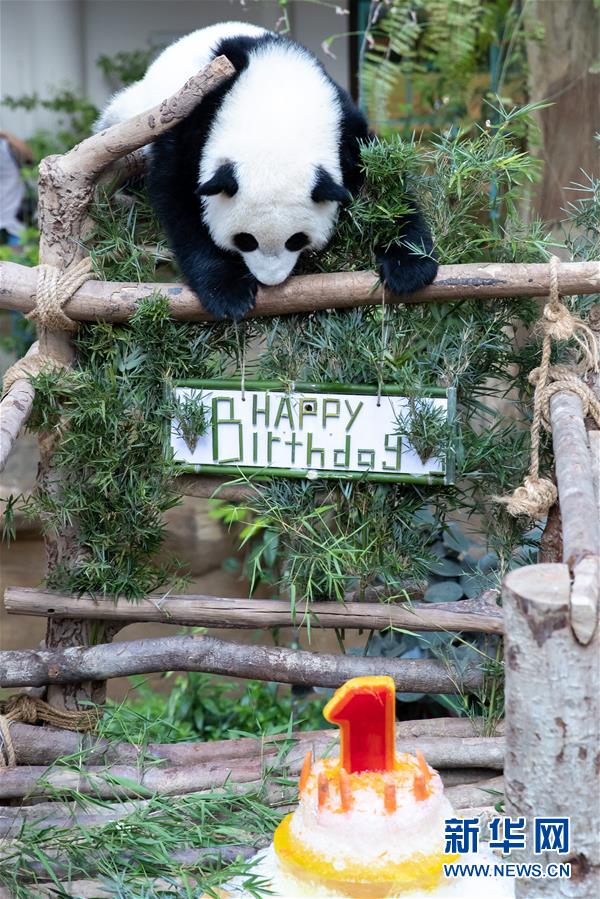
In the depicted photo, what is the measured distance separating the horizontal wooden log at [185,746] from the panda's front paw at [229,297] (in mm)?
1029

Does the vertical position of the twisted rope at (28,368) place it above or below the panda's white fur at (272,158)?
below

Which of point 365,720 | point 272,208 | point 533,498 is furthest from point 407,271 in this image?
point 365,720

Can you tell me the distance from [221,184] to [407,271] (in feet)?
1.49

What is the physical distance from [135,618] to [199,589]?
2.31 m

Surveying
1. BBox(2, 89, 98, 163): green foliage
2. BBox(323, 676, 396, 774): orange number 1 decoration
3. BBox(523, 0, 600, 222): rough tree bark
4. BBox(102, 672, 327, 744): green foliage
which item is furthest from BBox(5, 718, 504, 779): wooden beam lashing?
BBox(2, 89, 98, 163): green foliage

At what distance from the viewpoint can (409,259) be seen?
2180mm

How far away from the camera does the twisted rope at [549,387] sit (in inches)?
81.7

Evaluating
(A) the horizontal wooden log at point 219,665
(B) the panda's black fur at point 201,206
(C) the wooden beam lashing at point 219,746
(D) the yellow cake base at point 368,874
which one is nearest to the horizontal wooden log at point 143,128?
(B) the panda's black fur at point 201,206

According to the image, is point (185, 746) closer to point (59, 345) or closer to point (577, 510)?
point (59, 345)

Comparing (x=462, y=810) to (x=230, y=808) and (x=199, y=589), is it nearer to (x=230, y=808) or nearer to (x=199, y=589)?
(x=230, y=808)

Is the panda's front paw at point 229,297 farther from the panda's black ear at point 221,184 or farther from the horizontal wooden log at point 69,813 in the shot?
the horizontal wooden log at point 69,813

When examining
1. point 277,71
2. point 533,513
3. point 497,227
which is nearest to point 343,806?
point 533,513

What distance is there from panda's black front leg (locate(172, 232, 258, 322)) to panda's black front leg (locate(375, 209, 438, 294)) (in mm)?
316

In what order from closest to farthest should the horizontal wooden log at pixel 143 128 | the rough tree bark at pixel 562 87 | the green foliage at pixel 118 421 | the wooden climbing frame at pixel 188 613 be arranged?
the horizontal wooden log at pixel 143 128 < the wooden climbing frame at pixel 188 613 < the green foliage at pixel 118 421 < the rough tree bark at pixel 562 87
